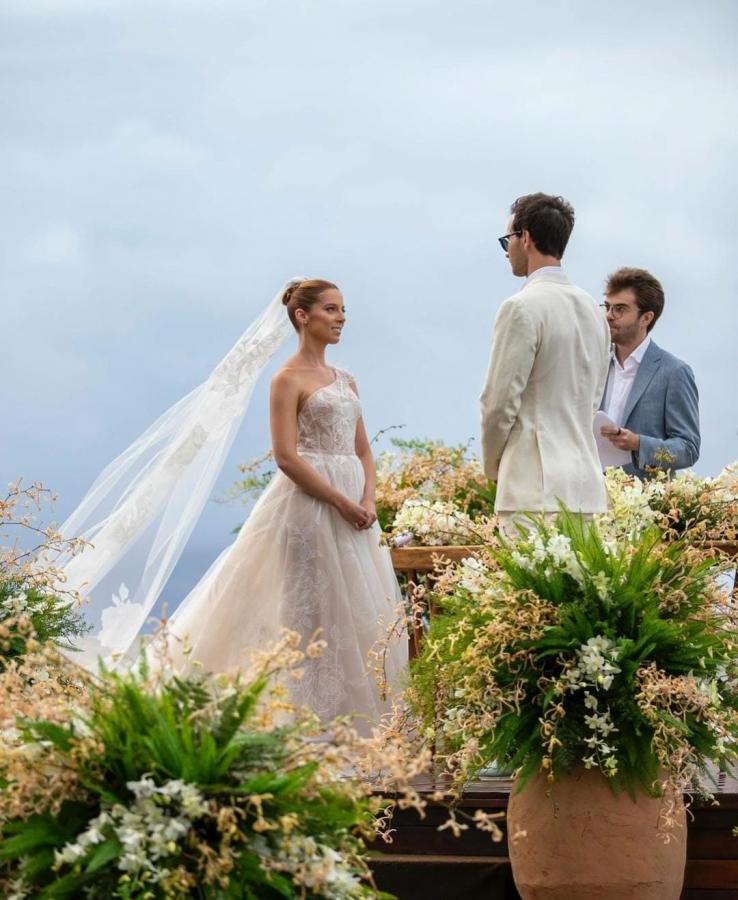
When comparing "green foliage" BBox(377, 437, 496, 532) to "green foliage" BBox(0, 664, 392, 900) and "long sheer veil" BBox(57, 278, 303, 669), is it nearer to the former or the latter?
"long sheer veil" BBox(57, 278, 303, 669)

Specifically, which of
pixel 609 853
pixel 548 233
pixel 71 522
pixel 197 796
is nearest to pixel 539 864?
pixel 609 853

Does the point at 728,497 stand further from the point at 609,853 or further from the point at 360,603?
the point at 609,853

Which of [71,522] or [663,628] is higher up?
[71,522]

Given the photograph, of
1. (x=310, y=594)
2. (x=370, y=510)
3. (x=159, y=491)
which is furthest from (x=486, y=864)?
(x=159, y=491)

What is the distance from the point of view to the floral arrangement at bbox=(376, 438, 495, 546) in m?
6.45

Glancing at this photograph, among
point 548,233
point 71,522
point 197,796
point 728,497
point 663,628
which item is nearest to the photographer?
point 197,796

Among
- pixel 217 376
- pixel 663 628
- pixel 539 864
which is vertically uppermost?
pixel 217 376

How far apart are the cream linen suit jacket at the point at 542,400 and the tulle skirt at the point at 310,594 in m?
1.50

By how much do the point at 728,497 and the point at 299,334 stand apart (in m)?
2.10

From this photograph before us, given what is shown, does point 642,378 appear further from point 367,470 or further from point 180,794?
point 180,794

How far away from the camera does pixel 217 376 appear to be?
777 centimetres

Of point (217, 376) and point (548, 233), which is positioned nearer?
point (548, 233)


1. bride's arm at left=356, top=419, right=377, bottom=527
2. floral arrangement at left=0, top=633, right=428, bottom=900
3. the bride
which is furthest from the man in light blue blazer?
floral arrangement at left=0, top=633, right=428, bottom=900

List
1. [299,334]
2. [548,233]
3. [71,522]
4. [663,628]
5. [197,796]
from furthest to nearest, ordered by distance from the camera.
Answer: [71,522], [299,334], [548,233], [663,628], [197,796]
